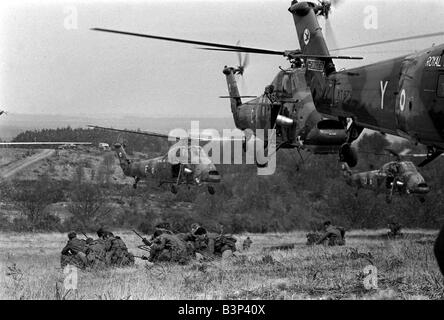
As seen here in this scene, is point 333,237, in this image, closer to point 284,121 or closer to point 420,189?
point 284,121

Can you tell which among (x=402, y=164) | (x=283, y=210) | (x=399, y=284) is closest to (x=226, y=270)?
(x=399, y=284)

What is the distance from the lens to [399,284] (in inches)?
331

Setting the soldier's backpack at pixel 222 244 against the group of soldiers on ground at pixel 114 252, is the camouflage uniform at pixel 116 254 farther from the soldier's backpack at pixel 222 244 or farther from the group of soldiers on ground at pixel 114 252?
the soldier's backpack at pixel 222 244

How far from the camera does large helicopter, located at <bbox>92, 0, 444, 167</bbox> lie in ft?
Answer: 33.0

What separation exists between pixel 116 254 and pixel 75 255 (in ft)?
2.79

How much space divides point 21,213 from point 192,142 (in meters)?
14.0

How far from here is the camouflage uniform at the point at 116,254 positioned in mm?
12742

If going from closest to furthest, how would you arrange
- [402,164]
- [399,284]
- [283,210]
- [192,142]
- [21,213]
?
[399,284] → [402,164] → [192,142] → [21,213] → [283,210]

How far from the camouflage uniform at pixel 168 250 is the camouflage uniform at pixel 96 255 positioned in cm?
110

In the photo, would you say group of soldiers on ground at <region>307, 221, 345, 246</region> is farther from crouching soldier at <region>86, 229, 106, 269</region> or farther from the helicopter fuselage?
crouching soldier at <region>86, 229, 106, 269</region>

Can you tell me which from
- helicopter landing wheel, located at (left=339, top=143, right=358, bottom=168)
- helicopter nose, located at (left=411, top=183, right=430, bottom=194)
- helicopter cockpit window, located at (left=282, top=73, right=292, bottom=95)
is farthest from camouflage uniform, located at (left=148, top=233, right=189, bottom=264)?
helicopter nose, located at (left=411, top=183, right=430, bottom=194)

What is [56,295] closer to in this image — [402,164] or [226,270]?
[226,270]

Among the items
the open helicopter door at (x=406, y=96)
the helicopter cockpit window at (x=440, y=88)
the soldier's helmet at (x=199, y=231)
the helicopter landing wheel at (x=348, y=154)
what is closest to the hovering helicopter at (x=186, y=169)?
the soldier's helmet at (x=199, y=231)
